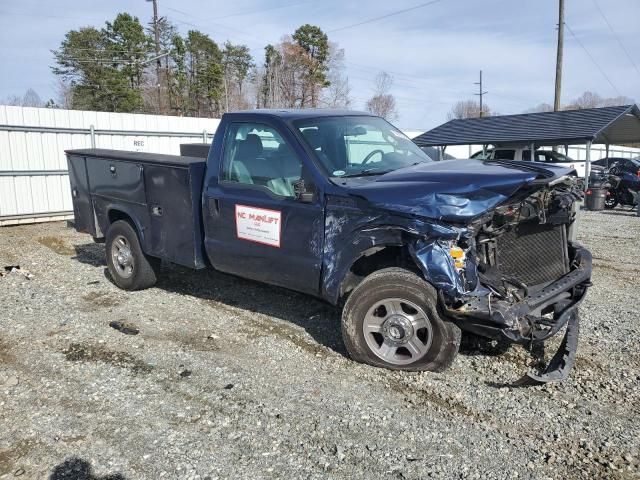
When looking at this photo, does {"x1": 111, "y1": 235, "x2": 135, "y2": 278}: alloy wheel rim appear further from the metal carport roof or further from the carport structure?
the metal carport roof

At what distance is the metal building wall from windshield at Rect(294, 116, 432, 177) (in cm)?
1012

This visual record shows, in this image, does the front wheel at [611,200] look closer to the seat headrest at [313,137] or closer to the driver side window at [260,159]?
the seat headrest at [313,137]

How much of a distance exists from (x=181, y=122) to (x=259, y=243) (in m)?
11.2

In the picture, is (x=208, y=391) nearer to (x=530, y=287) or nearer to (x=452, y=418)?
(x=452, y=418)

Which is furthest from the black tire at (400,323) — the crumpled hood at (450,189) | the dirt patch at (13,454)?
the dirt patch at (13,454)

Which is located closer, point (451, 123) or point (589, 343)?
point (589, 343)

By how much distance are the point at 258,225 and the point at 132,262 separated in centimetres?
233

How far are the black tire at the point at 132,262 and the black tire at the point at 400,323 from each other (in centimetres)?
306

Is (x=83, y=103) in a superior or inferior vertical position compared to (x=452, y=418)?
superior

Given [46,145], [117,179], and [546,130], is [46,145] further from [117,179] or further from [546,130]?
[546,130]

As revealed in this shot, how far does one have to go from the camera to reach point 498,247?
4.04 m

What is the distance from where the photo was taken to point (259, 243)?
15.6 feet

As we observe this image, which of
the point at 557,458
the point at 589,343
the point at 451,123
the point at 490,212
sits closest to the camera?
the point at 557,458

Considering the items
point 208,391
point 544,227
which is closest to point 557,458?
point 544,227
